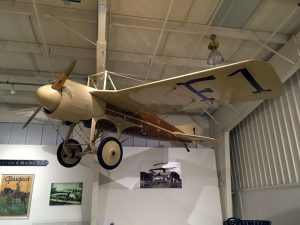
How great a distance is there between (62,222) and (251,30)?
6.85 m

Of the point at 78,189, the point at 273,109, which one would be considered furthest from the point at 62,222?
the point at 273,109

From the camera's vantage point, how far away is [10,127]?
26.0 feet

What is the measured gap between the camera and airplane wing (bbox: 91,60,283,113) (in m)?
2.73

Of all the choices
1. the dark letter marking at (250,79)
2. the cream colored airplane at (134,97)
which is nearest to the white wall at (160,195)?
the cream colored airplane at (134,97)

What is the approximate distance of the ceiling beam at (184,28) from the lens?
195 inches

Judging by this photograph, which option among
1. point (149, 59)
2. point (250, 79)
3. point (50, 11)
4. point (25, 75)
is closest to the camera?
point (250, 79)

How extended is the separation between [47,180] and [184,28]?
18.5 ft

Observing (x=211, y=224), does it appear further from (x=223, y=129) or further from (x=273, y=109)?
(x=273, y=109)

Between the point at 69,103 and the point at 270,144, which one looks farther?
the point at 270,144

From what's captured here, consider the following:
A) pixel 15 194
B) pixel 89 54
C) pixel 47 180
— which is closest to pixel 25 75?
pixel 89 54

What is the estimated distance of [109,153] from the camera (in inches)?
130

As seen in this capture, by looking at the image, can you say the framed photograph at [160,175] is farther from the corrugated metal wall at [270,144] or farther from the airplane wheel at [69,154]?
the airplane wheel at [69,154]

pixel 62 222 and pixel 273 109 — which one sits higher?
pixel 273 109

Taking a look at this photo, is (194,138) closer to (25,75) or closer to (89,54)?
(89,54)
